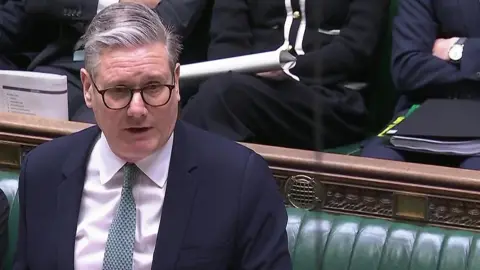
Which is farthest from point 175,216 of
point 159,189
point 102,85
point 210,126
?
point 210,126

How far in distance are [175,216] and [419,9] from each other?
1.19 metres

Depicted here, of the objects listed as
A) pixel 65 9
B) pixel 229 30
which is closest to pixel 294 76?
pixel 229 30

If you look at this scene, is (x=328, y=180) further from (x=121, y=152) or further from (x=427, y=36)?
(x=121, y=152)

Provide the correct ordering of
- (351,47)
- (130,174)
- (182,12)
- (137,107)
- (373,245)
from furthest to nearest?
(182,12)
(351,47)
(373,245)
(130,174)
(137,107)

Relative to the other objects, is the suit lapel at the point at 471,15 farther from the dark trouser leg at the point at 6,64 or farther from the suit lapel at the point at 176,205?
the dark trouser leg at the point at 6,64

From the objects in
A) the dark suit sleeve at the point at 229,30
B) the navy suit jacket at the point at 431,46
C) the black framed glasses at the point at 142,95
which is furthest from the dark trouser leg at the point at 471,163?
the black framed glasses at the point at 142,95

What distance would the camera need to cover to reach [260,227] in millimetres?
1404

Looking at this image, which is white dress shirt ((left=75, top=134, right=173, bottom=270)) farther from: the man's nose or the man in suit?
the man's nose

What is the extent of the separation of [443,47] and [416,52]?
0.07 metres

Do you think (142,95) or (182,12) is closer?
(142,95)

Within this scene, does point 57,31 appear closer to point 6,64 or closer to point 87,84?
point 6,64

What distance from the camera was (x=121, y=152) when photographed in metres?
1.41

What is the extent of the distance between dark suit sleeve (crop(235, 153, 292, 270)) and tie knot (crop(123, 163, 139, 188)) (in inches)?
6.7

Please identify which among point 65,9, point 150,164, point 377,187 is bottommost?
point 377,187
